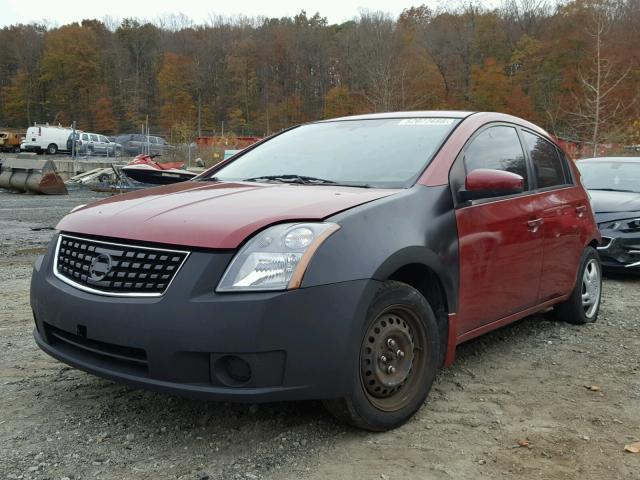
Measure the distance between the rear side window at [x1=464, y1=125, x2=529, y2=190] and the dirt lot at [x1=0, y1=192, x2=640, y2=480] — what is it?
1.26 metres

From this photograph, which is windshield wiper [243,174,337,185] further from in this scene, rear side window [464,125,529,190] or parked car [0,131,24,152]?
parked car [0,131,24,152]

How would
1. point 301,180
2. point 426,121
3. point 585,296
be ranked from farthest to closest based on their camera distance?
point 585,296 → point 426,121 → point 301,180

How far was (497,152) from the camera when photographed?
13.1 ft

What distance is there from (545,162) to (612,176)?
4.41 meters

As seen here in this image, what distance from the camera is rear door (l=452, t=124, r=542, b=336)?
341cm

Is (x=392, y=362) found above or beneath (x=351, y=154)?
beneath

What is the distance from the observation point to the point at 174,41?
99438 millimetres

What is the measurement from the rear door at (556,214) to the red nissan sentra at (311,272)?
0.28m

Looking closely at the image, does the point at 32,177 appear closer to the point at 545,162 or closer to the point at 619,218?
the point at 619,218

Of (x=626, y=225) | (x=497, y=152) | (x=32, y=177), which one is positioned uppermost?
(x=497, y=152)

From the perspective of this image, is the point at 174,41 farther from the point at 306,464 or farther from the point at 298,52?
the point at 306,464

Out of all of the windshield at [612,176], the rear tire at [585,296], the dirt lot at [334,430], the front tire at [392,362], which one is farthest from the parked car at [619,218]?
the front tire at [392,362]

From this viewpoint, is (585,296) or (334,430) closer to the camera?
(334,430)

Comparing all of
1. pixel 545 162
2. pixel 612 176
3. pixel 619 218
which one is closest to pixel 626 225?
pixel 619 218
